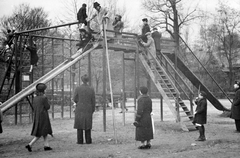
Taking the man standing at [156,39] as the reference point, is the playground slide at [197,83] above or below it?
below

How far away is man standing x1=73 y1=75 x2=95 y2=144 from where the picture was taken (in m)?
8.77

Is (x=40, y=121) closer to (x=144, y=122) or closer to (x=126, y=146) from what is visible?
(x=126, y=146)

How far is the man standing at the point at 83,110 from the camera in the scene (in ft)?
28.8

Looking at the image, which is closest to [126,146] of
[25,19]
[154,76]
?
[154,76]

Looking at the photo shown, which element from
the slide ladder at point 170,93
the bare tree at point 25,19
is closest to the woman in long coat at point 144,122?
the slide ladder at point 170,93

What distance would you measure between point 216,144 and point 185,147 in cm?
116

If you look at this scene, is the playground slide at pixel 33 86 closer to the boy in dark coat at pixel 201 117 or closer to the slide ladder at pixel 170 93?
the slide ladder at pixel 170 93

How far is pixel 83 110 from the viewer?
8.86 meters

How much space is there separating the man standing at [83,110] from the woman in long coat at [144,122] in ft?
5.18

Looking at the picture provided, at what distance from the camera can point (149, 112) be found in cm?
827

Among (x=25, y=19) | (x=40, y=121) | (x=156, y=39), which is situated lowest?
(x=40, y=121)

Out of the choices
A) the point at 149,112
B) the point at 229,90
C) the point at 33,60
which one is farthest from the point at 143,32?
the point at 229,90

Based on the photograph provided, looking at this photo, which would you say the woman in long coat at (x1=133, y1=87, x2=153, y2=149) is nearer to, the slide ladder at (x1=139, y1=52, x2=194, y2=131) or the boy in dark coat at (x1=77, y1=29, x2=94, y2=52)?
the slide ladder at (x1=139, y1=52, x2=194, y2=131)

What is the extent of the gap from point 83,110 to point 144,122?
76.4 inches
